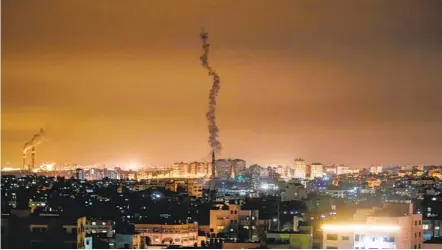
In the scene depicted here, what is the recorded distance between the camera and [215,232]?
10250mm

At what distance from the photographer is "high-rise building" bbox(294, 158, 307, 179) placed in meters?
17.0

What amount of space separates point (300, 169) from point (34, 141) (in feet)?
24.9

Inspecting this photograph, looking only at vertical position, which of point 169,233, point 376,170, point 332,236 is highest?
point 376,170

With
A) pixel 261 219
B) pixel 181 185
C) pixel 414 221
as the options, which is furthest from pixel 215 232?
pixel 181 185

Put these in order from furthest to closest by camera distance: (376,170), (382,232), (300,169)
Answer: (300,169) → (376,170) → (382,232)

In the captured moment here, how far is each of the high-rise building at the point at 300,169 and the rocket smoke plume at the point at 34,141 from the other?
5.61 m

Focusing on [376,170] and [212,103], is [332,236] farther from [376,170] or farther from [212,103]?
[376,170]

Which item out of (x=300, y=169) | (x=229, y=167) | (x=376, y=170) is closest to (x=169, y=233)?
(x=229, y=167)

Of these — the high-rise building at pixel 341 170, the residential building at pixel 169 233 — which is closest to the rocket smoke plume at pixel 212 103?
the residential building at pixel 169 233

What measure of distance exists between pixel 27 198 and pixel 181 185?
Result: 29.7 ft

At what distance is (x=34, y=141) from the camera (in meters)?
11.7

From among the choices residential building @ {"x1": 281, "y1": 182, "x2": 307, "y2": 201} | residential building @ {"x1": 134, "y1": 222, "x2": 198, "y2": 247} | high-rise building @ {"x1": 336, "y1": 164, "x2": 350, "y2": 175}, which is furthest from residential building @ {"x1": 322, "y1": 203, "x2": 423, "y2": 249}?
high-rise building @ {"x1": 336, "y1": 164, "x2": 350, "y2": 175}

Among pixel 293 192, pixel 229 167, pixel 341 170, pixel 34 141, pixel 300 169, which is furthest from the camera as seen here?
pixel 300 169

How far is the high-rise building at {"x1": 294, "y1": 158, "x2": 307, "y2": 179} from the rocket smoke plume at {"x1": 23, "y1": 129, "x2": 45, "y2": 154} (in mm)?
5608
